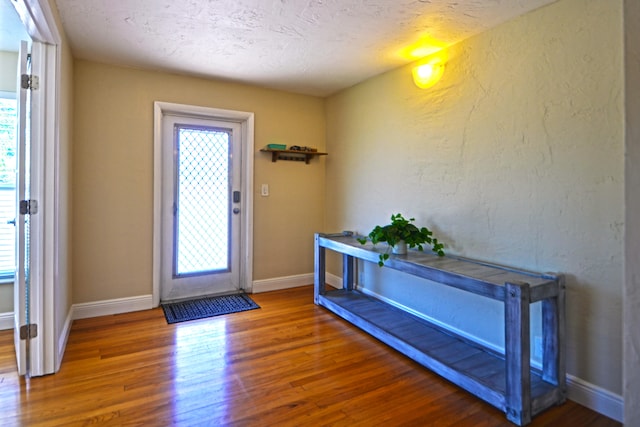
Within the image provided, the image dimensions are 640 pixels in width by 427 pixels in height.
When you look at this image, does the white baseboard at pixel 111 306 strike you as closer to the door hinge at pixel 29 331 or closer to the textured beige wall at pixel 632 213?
the door hinge at pixel 29 331

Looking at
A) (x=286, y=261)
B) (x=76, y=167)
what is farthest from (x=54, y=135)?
(x=286, y=261)

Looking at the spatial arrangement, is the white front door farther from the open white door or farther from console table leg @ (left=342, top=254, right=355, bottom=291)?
the open white door

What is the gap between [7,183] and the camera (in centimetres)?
281

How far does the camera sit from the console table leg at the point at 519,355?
169 centimetres

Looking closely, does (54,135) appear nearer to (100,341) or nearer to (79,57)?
(79,57)

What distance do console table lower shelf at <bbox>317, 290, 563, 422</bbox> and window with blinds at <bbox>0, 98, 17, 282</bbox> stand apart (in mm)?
2695

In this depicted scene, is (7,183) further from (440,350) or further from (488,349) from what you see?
(488,349)

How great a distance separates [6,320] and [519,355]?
3662 millimetres

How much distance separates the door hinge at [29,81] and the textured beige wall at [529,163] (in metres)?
2.60

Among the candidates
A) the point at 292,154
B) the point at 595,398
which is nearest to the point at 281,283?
the point at 292,154

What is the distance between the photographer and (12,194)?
2.84m

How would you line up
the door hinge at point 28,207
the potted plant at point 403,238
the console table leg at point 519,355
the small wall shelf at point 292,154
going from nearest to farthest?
the console table leg at point 519,355 → the door hinge at point 28,207 → the potted plant at point 403,238 → the small wall shelf at point 292,154

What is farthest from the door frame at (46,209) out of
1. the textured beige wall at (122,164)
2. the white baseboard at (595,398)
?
the white baseboard at (595,398)

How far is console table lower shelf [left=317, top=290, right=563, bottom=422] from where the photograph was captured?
185 centimetres
